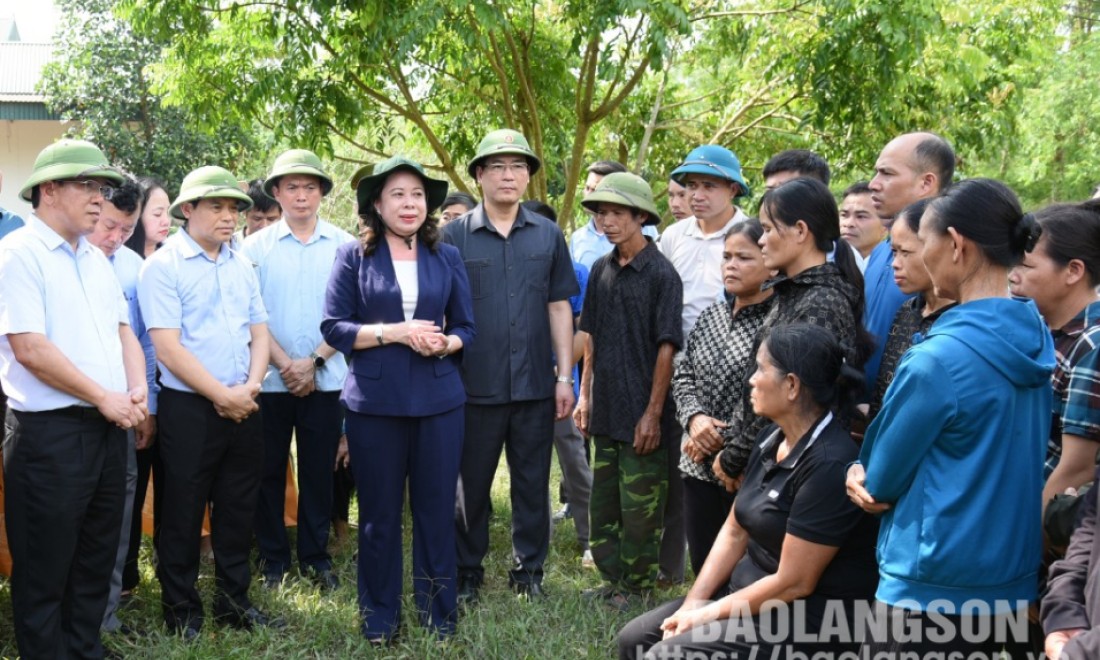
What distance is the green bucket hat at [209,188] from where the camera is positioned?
427 centimetres

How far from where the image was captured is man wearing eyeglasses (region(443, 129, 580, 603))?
4.68 meters

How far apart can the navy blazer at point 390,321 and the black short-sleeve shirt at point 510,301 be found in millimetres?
260

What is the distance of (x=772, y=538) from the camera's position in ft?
10.2

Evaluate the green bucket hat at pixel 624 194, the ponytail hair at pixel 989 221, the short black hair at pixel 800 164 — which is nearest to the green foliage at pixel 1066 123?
the short black hair at pixel 800 164

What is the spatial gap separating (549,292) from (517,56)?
3832 millimetres

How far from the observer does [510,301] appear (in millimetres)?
4707

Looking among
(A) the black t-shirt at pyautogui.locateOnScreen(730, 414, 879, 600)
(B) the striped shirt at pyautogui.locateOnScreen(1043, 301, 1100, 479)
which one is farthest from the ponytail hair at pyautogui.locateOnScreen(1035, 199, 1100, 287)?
(A) the black t-shirt at pyautogui.locateOnScreen(730, 414, 879, 600)

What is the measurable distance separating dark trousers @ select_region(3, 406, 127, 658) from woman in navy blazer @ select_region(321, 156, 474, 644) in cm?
105

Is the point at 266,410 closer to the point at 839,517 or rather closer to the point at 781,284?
the point at 781,284

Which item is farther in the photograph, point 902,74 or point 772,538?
point 902,74

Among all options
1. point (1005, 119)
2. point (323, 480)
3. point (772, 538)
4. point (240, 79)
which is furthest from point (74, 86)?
point (772, 538)

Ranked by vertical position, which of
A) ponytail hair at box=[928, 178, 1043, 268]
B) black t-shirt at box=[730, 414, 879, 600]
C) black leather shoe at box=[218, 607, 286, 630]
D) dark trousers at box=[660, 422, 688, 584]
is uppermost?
ponytail hair at box=[928, 178, 1043, 268]

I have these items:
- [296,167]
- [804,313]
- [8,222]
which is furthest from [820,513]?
[8,222]

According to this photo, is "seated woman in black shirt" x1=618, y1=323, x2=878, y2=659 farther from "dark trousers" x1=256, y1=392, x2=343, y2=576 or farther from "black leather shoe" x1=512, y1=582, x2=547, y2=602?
"dark trousers" x1=256, y1=392, x2=343, y2=576
